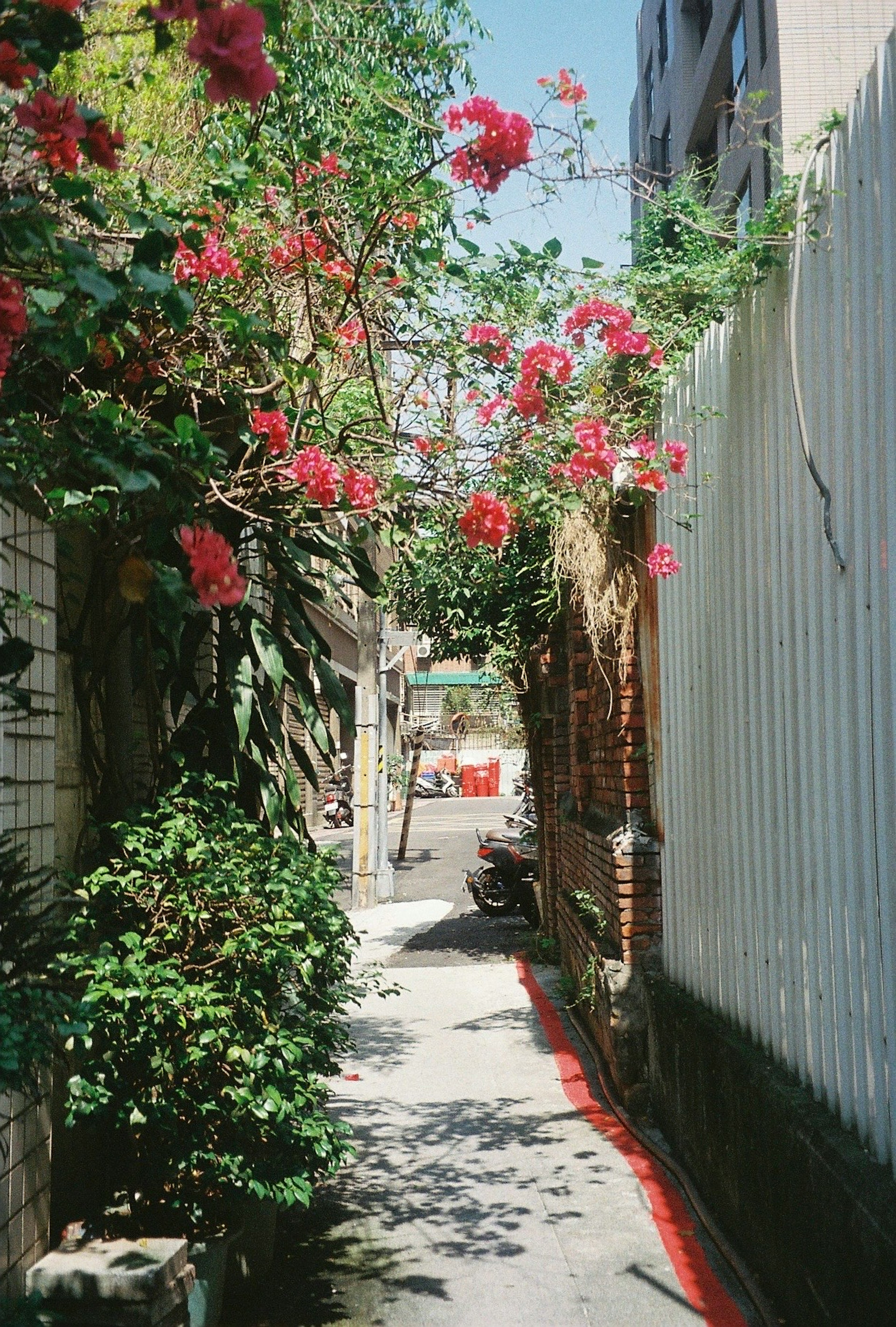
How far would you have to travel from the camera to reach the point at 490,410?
19.4 feet

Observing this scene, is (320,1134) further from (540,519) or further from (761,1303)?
(540,519)

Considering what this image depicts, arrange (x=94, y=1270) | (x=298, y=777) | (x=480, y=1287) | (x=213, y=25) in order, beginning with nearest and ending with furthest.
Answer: (x=213, y=25) < (x=94, y=1270) < (x=480, y=1287) < (x=298, y=777)

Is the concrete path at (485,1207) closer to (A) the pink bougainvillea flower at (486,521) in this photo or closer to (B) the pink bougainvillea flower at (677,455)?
(A) the pink bougainvillea flower at (486,521)

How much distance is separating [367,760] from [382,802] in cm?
78

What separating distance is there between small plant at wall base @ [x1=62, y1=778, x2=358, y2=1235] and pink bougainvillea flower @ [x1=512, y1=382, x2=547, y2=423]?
2029 millimetres

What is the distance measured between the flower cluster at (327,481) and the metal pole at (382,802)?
12566 mm

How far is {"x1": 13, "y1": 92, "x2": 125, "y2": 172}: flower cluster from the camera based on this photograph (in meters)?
2.62

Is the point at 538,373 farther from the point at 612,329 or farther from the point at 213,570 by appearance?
the point at 213,570

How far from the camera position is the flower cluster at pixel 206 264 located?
487 centimetres

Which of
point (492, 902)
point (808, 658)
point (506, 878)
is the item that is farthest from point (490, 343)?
point (492, 902)

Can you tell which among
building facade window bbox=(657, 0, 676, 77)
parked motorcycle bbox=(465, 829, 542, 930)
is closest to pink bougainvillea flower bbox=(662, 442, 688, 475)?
parked motorcycle bbox=(465, 829, 542, 930)

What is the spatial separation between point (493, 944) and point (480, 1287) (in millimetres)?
10081

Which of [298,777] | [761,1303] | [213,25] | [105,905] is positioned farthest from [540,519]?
[298,777]

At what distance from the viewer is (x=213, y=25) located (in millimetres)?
2283
